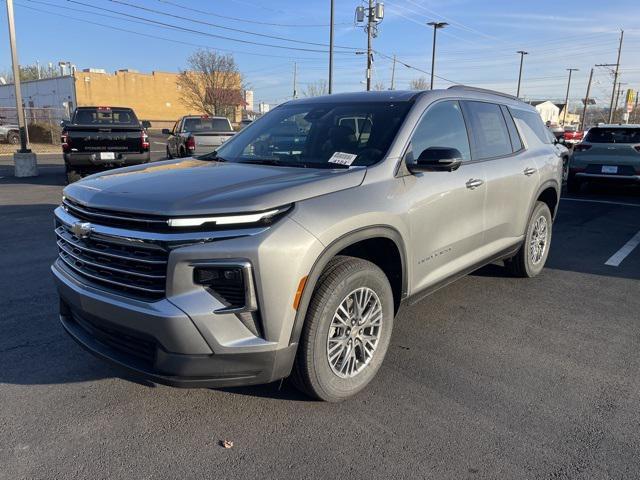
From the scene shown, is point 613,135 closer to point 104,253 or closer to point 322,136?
point 322,136

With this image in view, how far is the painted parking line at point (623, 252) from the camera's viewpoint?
6555 millimetres

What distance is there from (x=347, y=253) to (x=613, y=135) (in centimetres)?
1138

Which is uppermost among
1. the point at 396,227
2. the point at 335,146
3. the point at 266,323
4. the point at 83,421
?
the point at 335,146

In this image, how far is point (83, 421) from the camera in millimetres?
2996

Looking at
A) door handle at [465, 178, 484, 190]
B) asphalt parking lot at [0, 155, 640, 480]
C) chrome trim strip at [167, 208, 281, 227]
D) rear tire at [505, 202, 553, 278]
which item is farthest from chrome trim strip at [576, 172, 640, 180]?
chrome trim strip at [167, 208, 281, 227]

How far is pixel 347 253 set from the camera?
3307 millimetres

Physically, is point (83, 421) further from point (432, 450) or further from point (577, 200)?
point (577, 200)

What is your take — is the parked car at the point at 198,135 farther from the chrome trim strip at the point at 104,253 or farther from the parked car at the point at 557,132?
the chrome trim strip at the point at 104,253

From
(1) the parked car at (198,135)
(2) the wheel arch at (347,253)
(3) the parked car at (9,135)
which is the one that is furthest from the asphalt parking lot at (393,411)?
(3) the parked car at (9,135)

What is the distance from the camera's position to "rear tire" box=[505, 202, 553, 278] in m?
5.52

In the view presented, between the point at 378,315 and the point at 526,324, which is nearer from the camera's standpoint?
the point at 378,315

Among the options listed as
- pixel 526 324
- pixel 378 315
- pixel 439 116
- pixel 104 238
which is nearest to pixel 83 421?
pixel 104 238

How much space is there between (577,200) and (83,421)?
11608 mm

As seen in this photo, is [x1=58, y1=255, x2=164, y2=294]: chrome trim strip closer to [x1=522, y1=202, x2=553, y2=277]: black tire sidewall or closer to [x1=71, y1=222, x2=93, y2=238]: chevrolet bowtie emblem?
[x1=71, y1=222, x2=93, y2=238]: chevrolet bowtie emblem
